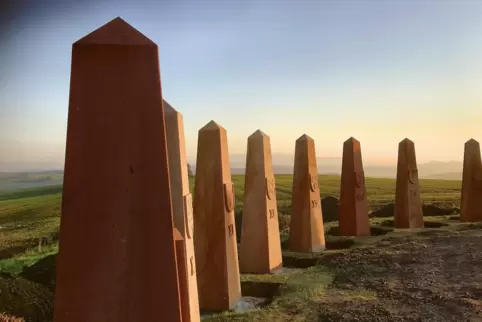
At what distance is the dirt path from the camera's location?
23.5 ft

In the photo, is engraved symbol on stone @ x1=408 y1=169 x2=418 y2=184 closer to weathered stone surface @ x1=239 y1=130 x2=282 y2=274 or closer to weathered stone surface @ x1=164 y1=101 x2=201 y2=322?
weathered stone surface @ x1=239 y1=130 x2=282 y2=274

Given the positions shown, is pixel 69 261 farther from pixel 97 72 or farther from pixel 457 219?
pixel 457 219

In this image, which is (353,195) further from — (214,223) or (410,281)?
(214,223)

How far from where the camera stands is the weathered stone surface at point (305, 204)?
12906mm

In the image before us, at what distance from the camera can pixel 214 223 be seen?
8.70 metres

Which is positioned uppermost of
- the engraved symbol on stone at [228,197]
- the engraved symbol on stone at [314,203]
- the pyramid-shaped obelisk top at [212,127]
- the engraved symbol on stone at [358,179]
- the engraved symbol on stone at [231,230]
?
the pyramid-shaped obelisk top at [212,127]

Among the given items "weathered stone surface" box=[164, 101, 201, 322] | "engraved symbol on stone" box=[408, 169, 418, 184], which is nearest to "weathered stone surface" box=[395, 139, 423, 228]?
"engraved symbol on stone" box=[408, 169, 418, 184]

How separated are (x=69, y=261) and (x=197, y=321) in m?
2.15

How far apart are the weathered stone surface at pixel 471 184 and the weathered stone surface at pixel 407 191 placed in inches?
83.9

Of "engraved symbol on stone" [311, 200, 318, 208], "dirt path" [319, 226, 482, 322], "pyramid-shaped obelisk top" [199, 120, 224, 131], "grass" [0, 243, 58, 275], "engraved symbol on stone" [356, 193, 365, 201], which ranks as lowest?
"dirt path" [319, 226, 482, 322]

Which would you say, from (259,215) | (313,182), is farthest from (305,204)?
(259,215)

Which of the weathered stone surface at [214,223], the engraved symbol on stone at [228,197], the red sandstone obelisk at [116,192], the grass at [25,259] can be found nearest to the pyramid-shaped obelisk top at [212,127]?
the weathered stone surface at [214,223]

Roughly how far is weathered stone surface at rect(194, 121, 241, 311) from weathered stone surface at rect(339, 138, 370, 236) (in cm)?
702

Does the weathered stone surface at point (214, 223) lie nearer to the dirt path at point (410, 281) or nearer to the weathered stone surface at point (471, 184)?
the dirt path at point (410, 281)
